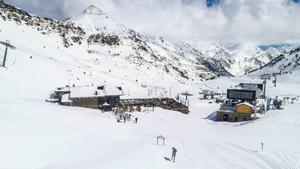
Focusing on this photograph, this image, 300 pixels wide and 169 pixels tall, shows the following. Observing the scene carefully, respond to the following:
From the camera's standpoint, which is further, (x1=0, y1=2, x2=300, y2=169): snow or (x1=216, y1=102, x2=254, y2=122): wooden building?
(x1=216, y1=102, x2=254, y2=122): wooden building

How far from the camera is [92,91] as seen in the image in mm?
77062

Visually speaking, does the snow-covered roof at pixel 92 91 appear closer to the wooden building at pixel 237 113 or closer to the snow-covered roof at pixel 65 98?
the snow-covered roof at pixel 65 98

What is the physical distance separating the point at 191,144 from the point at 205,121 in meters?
34.7

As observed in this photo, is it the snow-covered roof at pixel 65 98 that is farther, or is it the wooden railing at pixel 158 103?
the wooden railing at pixel 158 103

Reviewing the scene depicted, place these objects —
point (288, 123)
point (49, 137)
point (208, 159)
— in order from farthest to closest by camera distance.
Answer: point (288, 123) → point (208, 159) → point (49, 137)

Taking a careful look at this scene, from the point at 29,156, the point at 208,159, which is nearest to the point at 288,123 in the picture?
the point at 208,159

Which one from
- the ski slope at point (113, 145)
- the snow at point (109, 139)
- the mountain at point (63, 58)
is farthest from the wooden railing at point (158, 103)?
the ski slope at point (113, 145)

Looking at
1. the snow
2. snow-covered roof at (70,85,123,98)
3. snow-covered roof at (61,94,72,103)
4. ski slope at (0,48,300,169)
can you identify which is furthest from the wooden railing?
ski slope at (0,48,300,169)

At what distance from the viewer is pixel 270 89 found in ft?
449

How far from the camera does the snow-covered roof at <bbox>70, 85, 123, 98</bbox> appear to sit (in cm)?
7406

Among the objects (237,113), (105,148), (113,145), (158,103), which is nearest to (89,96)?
(158,103)

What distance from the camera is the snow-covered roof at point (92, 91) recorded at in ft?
243

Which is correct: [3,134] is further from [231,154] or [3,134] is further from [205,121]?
[205,121]

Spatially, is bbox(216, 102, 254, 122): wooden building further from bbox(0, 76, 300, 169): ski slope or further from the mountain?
the mountain
